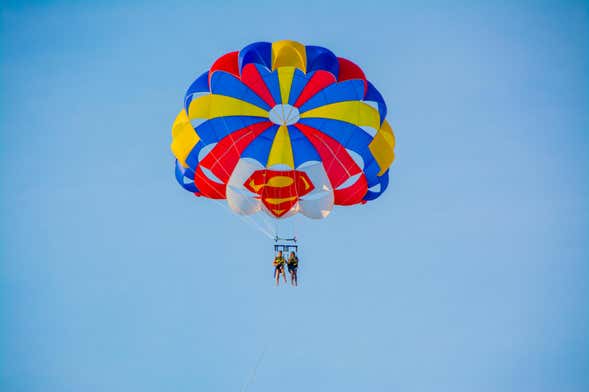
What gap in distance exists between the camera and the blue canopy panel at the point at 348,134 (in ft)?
75.1

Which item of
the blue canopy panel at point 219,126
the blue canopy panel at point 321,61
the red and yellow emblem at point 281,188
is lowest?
the red and yellow emblem at point 281,188

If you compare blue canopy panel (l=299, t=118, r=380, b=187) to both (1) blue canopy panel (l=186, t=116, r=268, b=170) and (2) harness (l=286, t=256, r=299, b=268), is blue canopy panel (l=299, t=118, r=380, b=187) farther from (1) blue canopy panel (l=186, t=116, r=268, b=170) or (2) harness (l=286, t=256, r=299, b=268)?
(2) harness (l=286, t=256, r=299, b=268)

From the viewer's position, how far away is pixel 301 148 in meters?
23.2

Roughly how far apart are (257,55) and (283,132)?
247 centimetres

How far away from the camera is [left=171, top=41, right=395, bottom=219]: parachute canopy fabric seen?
2261 centimetres

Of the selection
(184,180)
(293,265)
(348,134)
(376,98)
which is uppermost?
(376,98)

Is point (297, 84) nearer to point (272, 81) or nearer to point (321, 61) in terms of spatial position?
point (272, 81)

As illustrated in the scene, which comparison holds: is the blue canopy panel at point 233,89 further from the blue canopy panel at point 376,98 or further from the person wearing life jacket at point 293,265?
the person wearing life jacket at point 293,265

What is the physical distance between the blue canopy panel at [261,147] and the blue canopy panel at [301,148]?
56cm

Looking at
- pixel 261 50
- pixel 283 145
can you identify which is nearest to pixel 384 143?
pixel 283 145

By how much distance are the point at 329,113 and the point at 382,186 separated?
295 cm

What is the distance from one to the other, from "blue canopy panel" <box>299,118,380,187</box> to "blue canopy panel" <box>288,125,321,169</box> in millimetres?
419

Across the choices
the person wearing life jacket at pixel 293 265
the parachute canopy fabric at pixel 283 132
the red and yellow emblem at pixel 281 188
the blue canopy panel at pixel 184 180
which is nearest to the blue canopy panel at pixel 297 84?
the parachute canopy fabric at pixel 283 132

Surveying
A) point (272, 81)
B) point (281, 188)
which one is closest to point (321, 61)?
point (272, 81)
